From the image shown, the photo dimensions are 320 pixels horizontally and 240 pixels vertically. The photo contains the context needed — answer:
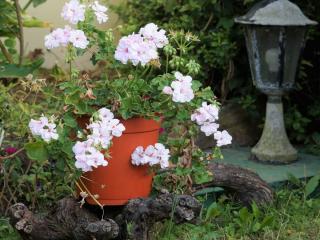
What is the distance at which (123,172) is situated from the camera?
152 inches

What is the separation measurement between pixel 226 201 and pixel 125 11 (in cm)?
292

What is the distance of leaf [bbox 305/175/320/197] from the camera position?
15.5 feet

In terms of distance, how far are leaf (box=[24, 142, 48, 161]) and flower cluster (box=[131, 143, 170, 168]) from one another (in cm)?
45

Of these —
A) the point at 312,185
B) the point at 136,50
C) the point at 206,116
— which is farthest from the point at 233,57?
the point at 136,50

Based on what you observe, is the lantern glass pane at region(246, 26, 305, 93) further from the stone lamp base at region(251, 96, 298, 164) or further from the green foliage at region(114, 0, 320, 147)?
the green foliage at region(114, 0, 320, 147)

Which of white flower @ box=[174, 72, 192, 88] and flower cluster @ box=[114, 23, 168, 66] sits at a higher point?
flower cluster @ box=[114, 23, 168, 66]

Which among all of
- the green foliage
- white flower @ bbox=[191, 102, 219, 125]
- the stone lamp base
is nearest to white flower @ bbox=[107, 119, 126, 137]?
white flower @ bbox=[191, 102, 219, 125]

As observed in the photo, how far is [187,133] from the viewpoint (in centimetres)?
411

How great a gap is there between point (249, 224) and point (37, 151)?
1246 mm

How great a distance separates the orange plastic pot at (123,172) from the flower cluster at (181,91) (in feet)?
0.82

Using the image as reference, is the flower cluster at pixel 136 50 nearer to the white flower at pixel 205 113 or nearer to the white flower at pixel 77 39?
the white flower at pixel 77 39

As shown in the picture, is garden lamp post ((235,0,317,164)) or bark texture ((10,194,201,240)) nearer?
bark texture ((10,194,201,240))

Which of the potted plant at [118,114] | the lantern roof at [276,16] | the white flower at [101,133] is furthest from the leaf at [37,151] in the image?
the lantern roof at [276,16]

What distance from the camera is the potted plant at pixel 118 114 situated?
3.64 metres
